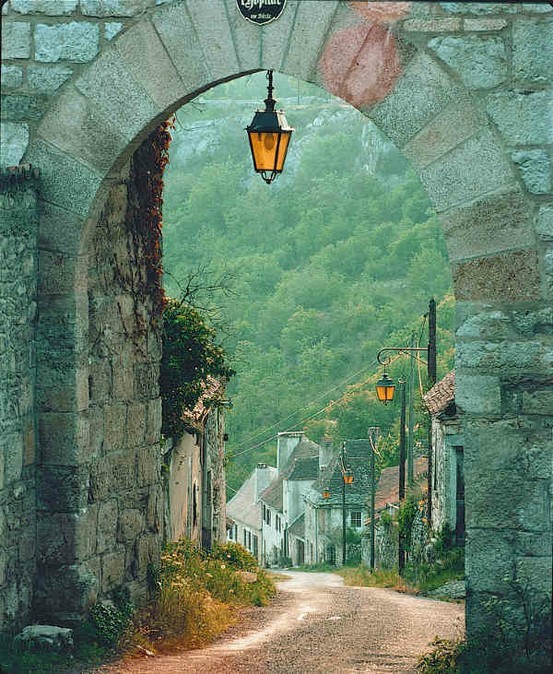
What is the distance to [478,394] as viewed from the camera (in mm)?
5301

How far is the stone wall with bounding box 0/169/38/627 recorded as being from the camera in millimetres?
5500

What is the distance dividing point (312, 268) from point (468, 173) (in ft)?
175

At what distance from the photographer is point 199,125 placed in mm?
78188

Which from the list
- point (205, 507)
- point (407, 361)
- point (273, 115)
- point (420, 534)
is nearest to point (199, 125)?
point (407, 361)

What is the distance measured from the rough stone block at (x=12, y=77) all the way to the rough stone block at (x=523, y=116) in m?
2.42

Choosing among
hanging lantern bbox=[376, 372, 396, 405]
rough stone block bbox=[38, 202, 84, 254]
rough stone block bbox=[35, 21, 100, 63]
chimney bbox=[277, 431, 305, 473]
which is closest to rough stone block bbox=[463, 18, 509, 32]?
rough stone block bbox=[35, 21, 100, 63]

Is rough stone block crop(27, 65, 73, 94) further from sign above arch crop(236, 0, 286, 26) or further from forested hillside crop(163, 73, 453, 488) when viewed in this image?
forested hillside crop(163, 73, 453, 488)

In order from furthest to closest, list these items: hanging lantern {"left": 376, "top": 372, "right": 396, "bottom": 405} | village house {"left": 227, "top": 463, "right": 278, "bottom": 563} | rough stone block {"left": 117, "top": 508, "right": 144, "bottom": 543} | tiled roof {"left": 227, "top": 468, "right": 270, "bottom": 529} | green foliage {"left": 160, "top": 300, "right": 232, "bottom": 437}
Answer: tiled roof {"left": 227, "top": 468, "right": 270, "bottom": 529}, village house {"left": 227, "top": 463, "right": 278, "bottom": 563}, hanging lantern {"left": 376, "top": 372, "right": 396, "bottom": 405}, green foliage {"left": 160, "top": 300, "right": 232, "bottom": 437}, rough stone block {"left": 117, "top": 508, "right": 144, "bottom": 543}

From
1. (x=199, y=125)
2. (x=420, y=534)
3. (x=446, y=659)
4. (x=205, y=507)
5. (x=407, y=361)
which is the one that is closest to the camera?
(x=446, y=659)

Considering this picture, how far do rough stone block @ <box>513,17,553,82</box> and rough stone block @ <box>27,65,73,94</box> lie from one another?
2.25 m

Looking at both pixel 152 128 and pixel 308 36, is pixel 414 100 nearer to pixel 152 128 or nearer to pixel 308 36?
pixel 308 36

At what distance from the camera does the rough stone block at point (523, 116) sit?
5.22 m

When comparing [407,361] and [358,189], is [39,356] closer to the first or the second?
[407,361]

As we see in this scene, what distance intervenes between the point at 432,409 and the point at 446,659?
11057 mm
